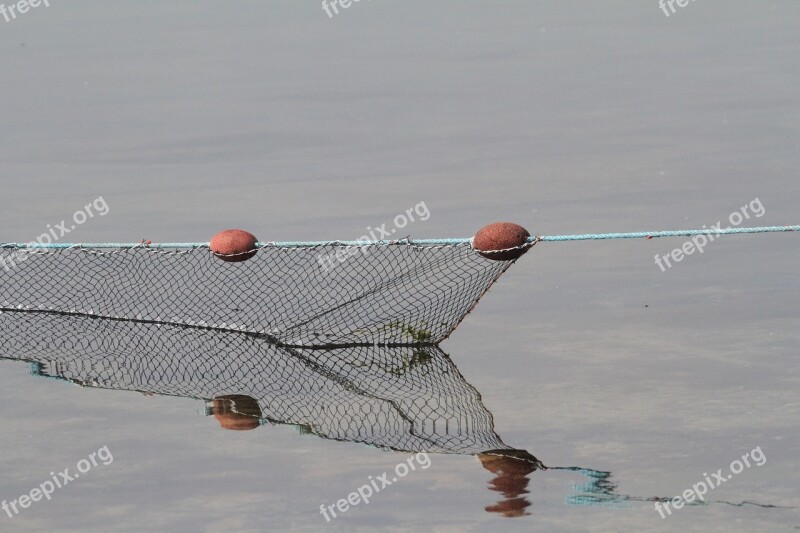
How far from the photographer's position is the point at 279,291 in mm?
12062

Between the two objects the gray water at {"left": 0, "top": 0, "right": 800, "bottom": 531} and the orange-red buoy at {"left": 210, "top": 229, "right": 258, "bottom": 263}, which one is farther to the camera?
the orange-red buoy at {"left": 210, "top": 229, "right": 258, "bottom": 263}

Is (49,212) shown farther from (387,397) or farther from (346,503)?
(346,503)

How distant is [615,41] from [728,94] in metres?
4.91

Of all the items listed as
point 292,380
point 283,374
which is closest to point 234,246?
point 283,374

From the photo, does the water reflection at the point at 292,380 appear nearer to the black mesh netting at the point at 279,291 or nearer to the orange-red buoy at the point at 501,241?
the black mesh netting at the point at 279,291

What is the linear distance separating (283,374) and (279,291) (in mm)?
1650

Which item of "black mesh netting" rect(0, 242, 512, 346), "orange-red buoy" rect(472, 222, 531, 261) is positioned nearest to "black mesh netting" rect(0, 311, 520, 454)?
"black mesh netting" rect(0, 242, 512, 346)

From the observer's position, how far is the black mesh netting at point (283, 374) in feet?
30.3

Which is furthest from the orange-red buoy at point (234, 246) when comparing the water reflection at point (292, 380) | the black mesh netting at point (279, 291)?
the water reflection at point (292, 380)

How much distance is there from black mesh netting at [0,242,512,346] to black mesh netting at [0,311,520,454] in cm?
17

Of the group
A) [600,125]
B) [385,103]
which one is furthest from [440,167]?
[385,103]

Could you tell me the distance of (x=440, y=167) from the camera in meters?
16.4

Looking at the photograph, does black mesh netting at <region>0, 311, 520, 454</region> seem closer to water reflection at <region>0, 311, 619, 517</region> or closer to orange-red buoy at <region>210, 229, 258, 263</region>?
water reflection at <region>0, 311, 619, 517</region>

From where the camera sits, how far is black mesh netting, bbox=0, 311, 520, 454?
30.3ft
